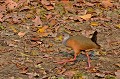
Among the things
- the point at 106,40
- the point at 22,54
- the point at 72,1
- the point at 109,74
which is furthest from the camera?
the point at 72,1

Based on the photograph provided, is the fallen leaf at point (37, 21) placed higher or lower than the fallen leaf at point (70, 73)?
higher

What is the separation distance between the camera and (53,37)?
6.86 metres

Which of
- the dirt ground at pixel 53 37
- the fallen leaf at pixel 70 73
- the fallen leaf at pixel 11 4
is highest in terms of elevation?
the fallen leaf at pixel 11 4

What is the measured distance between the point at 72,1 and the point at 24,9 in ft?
4.04

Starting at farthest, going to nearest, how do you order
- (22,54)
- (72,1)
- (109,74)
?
(72,1) < (22,54) < (109,74)

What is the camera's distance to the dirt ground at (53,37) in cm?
554

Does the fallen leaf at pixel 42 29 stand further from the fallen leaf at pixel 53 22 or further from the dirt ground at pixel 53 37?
the fallen leaf at pixel 53 22

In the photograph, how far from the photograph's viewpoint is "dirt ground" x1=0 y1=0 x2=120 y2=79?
5.54 m

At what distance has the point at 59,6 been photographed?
27.1 feet

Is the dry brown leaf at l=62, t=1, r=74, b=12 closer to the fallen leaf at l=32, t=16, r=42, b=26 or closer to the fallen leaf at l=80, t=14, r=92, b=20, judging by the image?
the fallen leaf at l=80, t=14, r=92, b=20

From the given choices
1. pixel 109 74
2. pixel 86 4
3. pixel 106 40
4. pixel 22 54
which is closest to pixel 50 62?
pixel 22 54

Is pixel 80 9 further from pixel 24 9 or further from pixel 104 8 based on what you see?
pixel 24 9

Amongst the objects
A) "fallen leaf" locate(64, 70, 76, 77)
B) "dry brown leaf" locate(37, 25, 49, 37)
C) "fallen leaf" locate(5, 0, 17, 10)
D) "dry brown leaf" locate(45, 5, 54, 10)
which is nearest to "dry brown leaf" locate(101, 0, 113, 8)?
"dry brown leaf" locate(45, 5, 54, 10)

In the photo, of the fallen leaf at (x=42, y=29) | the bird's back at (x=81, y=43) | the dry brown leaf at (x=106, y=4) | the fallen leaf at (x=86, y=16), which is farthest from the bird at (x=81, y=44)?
the dry brown leaf at (x=106, y=4)
